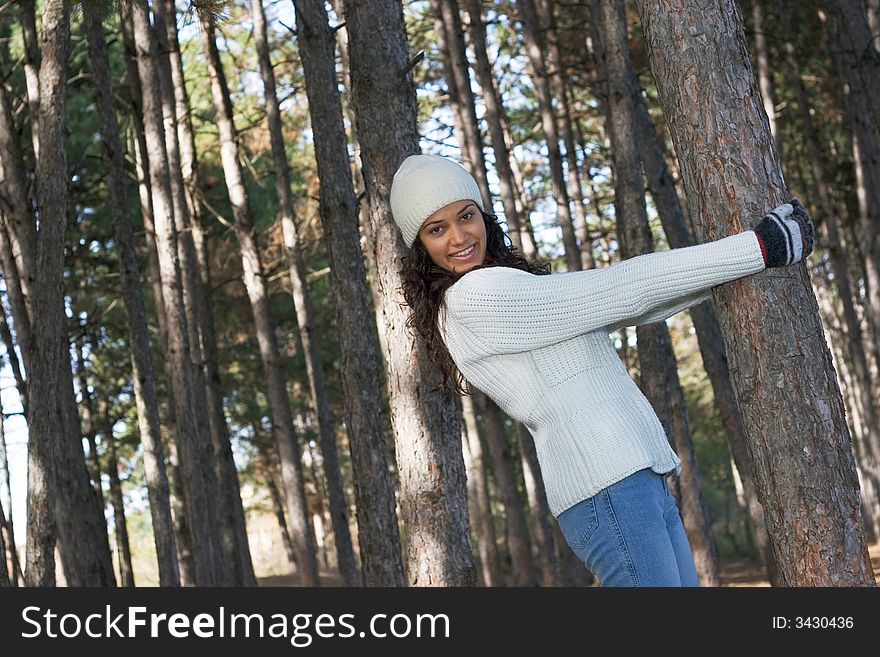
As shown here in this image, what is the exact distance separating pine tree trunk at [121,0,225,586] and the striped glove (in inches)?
351

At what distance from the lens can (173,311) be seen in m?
11.2

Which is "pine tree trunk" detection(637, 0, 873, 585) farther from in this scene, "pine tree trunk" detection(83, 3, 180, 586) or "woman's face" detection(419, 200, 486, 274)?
"pine tree trunk" detection(83, 3, 180, 586)

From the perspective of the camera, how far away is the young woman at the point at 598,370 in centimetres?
284

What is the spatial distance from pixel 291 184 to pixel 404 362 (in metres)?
14.2

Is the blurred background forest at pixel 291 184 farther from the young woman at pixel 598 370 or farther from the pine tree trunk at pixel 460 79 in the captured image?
the young woman at pixel 598 370

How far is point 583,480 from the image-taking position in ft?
9.46

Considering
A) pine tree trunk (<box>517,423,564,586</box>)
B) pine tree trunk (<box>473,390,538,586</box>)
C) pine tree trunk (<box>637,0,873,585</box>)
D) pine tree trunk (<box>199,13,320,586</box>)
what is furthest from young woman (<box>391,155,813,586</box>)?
pine tree trunk (<box>517,423,564,586</box>)

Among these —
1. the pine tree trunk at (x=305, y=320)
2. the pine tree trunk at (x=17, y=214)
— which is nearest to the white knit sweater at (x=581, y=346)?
the pine tree trunk at (x=17, y=214)

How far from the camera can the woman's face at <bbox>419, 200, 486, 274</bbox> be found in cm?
329

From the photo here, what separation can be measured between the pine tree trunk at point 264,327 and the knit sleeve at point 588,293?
10.4 meters

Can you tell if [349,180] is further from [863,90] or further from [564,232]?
[863,90]
